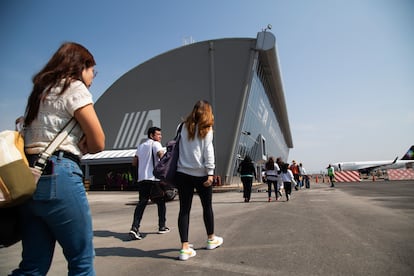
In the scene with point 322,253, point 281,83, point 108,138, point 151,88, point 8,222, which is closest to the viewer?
point 8,222

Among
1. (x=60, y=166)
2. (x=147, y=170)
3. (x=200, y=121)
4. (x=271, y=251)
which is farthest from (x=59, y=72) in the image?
(x=147, y=170)

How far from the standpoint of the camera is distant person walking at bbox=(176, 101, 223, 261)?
319 cm

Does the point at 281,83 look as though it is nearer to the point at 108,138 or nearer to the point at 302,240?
the point at 108,138

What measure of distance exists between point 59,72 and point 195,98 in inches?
942

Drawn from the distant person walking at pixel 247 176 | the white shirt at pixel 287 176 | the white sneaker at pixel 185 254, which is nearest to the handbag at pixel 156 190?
the white sneaker at pixel 185 254

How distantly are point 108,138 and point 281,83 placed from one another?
22.7m

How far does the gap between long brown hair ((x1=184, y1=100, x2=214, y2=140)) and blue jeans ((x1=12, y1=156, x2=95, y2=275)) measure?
1.88m

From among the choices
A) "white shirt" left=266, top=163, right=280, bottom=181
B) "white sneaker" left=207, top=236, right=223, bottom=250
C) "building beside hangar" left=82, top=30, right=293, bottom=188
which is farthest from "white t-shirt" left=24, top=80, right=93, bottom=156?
"building beside hangar" left=82, top=30, right=293, bottom=188

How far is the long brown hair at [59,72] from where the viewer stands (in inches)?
61.0

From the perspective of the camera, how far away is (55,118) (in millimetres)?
1530

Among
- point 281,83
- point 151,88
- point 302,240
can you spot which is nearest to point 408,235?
point 302,240

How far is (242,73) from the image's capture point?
2411cm

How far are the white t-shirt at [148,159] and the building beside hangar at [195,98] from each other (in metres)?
18.1

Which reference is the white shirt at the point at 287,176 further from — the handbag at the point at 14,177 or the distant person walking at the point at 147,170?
the handbag at the point at 14,177
